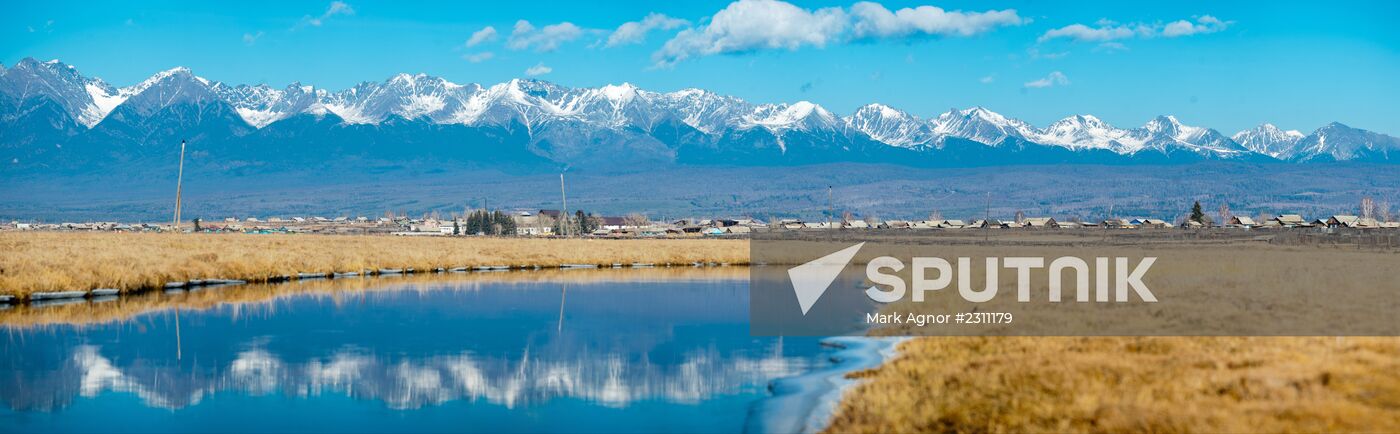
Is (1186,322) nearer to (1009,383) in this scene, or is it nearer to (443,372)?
(1009,383)

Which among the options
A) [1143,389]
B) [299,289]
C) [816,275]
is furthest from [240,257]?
[1143,389]

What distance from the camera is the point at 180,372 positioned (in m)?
21.2

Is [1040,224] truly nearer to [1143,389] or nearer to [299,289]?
[299,289]

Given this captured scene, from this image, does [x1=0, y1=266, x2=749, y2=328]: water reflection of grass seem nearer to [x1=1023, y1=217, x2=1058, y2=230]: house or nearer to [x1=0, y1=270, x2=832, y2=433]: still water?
[x1=0, y1=270, x2=832, y2=433]: still water

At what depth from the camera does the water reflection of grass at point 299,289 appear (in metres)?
29.9

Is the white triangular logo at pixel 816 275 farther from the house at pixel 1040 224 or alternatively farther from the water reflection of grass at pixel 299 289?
the house at pixel 1040 224

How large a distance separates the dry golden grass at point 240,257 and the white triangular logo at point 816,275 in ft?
16.6

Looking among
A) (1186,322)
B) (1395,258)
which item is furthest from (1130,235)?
(1186,322)

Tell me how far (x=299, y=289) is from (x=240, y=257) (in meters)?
8.21

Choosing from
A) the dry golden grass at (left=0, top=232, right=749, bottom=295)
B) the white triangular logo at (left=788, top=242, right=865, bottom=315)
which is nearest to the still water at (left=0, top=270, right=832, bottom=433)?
the dry golden grass at (left=0, top=232, right=749, bottom=295)

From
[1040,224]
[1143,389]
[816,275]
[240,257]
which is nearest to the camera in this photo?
[1143,389]

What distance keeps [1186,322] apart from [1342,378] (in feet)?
28.8

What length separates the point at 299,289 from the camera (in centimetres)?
4109

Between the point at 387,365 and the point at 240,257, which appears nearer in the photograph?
the point at 387,365
